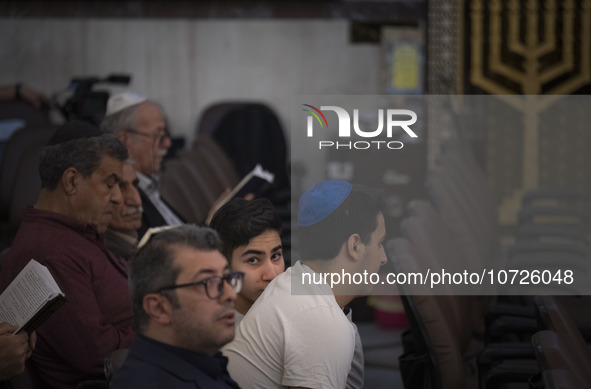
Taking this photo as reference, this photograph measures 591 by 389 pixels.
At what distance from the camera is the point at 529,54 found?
6.68 meters

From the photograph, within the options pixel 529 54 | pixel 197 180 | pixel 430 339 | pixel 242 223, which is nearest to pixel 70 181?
pixel 242 223

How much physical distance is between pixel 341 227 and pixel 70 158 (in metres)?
0.78

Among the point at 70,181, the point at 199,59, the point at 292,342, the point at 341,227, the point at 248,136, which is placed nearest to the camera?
the point at 292,342

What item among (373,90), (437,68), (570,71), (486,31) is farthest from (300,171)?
(570,71)

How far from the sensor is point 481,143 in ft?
22.1

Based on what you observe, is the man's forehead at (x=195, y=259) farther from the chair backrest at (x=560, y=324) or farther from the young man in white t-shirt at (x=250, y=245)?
the chair backrest at (x=560, y=324)

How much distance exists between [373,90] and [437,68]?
1.71 feet

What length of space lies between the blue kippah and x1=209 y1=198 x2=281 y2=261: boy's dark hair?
20 cm

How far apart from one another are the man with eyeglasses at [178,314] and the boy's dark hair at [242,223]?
0.53 m

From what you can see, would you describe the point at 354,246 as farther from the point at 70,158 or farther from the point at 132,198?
the point at 132,198

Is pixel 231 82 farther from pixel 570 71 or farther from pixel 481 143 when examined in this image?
pixel 570 71

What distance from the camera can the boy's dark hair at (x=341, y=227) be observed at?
5.82 ft

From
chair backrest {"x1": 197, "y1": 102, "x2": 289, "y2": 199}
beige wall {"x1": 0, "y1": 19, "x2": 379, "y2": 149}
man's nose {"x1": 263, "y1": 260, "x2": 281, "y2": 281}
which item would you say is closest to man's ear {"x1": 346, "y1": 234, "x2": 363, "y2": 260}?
man's nose {"x1": 263, "y1": 260, "x2": 281, "y2": 281}

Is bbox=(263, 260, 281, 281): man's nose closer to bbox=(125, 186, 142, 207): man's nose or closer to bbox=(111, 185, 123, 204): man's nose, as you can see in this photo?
bbox=(111, 185, 123, 204): man's nose
